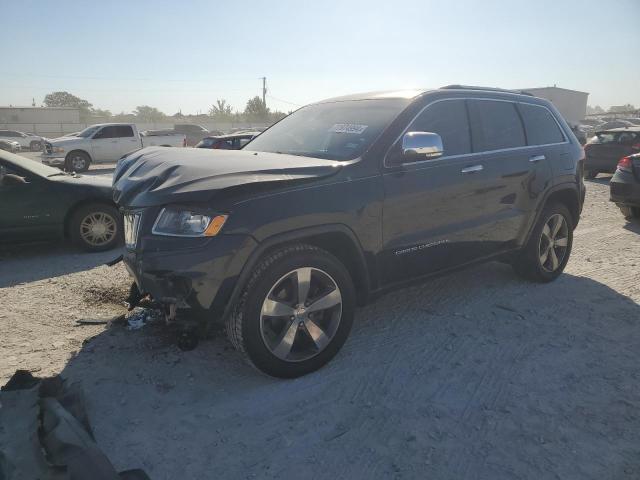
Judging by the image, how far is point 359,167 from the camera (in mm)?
3189

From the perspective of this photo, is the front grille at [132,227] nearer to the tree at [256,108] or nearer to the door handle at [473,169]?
the door handle at [473,169]

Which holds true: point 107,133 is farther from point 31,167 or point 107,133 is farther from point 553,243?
point 553,243

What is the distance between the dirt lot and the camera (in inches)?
93.4

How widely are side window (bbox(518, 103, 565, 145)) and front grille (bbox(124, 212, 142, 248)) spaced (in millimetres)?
3676

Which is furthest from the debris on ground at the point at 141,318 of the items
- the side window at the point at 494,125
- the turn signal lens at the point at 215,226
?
the side window at the point at 494,125

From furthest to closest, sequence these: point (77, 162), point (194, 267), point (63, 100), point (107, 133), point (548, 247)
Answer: point (63, 100), point (107, 133), point (77, 162), point (548, 247), point (194, 267)

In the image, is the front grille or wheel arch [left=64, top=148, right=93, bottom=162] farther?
wheel arch [left=64, top=148, right=93, bottom=162]

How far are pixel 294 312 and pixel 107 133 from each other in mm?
18994

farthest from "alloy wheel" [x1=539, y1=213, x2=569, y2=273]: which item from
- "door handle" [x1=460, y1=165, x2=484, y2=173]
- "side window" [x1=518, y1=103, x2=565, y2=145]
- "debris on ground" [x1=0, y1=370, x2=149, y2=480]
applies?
"debris on ground" [x1=0, y1=370, x2=149, y2=480]

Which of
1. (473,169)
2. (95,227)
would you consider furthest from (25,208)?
(473,169)

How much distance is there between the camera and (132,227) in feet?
9.80

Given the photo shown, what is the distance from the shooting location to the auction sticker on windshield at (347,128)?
11.6 ft

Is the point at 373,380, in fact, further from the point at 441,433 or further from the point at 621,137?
the point at 621,137

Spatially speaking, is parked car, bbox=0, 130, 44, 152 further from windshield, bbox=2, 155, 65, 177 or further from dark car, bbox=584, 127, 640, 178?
dark car, bbox=584, 127, 640, 178
